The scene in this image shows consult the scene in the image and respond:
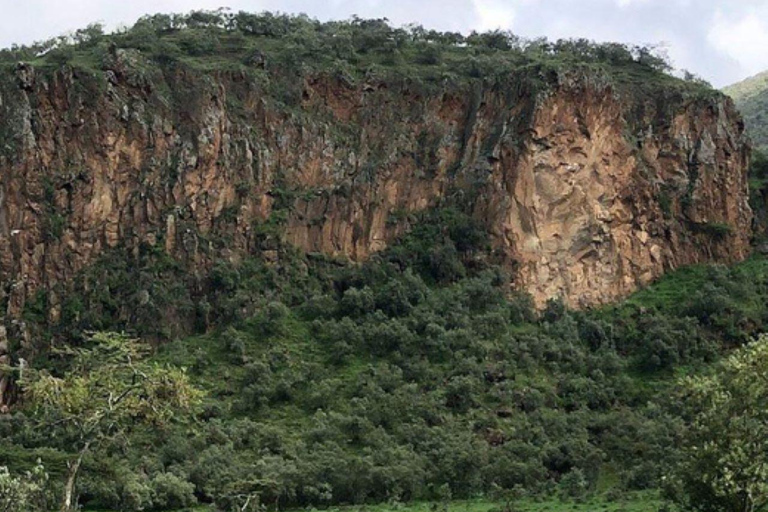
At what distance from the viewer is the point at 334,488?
4819cm

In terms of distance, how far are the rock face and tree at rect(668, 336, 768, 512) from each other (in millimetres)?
38151

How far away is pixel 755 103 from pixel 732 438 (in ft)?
353

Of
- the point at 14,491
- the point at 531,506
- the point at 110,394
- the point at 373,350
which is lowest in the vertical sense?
the point at 531,506

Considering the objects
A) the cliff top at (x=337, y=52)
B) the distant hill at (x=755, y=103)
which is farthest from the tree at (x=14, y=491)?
the distant hill at (x=755, y=103)

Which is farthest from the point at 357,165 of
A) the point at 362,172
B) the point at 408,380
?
the point at 408,380

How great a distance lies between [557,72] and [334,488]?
102ft

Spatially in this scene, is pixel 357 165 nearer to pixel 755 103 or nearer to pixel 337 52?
pixel 337 52

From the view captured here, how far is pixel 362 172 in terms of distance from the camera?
70.4 metres

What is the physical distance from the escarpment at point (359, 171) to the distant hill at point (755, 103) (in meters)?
23.2

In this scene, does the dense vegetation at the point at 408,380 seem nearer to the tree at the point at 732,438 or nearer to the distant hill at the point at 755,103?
the tree at the point at 732,438

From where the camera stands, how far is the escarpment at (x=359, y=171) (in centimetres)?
6278

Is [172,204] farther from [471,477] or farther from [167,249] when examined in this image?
[471,477]

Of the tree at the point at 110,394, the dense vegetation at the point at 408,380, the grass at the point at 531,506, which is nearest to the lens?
the tree at the point at 110,394

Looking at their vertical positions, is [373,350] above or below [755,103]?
below
